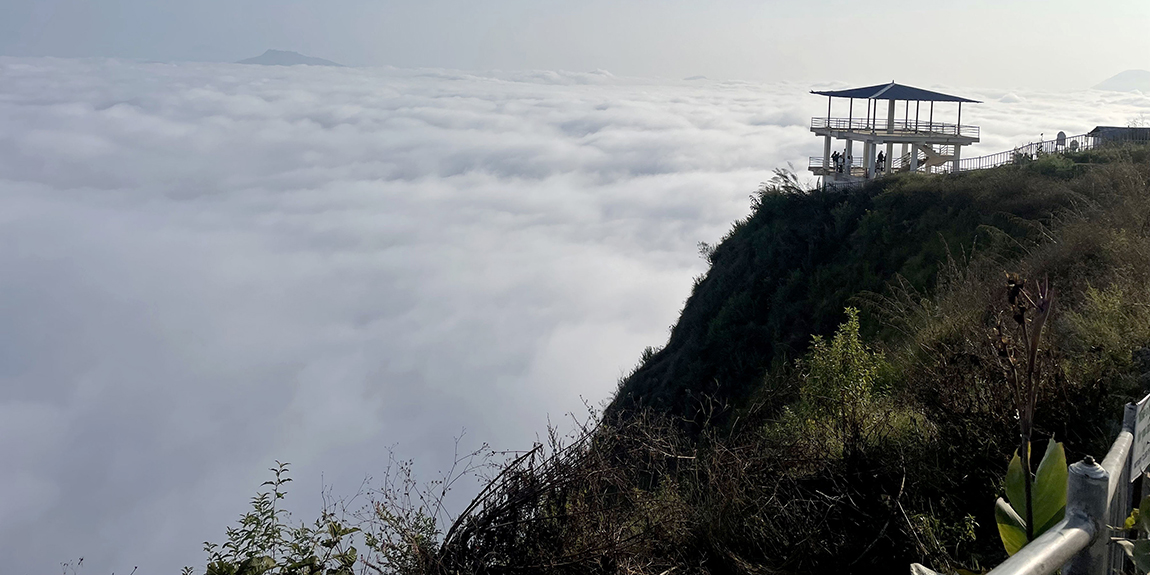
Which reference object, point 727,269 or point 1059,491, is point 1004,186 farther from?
point 1059,491

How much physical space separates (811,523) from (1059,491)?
2.13m

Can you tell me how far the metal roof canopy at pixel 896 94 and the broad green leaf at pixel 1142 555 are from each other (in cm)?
3616

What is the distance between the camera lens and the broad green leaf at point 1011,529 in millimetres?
3178

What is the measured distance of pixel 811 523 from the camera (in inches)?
203

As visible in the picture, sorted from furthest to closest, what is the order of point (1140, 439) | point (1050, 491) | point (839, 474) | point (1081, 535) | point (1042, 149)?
point (1042, 149), point (839, 474), point (1050, 491), point (1140, 439), point (1081, 535)

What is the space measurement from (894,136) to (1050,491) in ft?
114

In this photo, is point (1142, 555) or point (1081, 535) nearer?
point (1081, 535)

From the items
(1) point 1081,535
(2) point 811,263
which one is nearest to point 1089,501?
(1) point 1081,535

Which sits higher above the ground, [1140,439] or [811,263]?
[1140,439]

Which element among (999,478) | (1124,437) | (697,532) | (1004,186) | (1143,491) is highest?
(1004,186)

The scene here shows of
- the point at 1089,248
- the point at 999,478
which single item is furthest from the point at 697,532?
the point at 1089,248

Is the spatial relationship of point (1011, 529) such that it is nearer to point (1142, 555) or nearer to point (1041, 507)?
point (1041, 507)

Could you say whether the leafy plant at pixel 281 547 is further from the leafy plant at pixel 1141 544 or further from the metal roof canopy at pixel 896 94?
the metal roof canopy at pixel 896 94

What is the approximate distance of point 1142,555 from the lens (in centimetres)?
264
